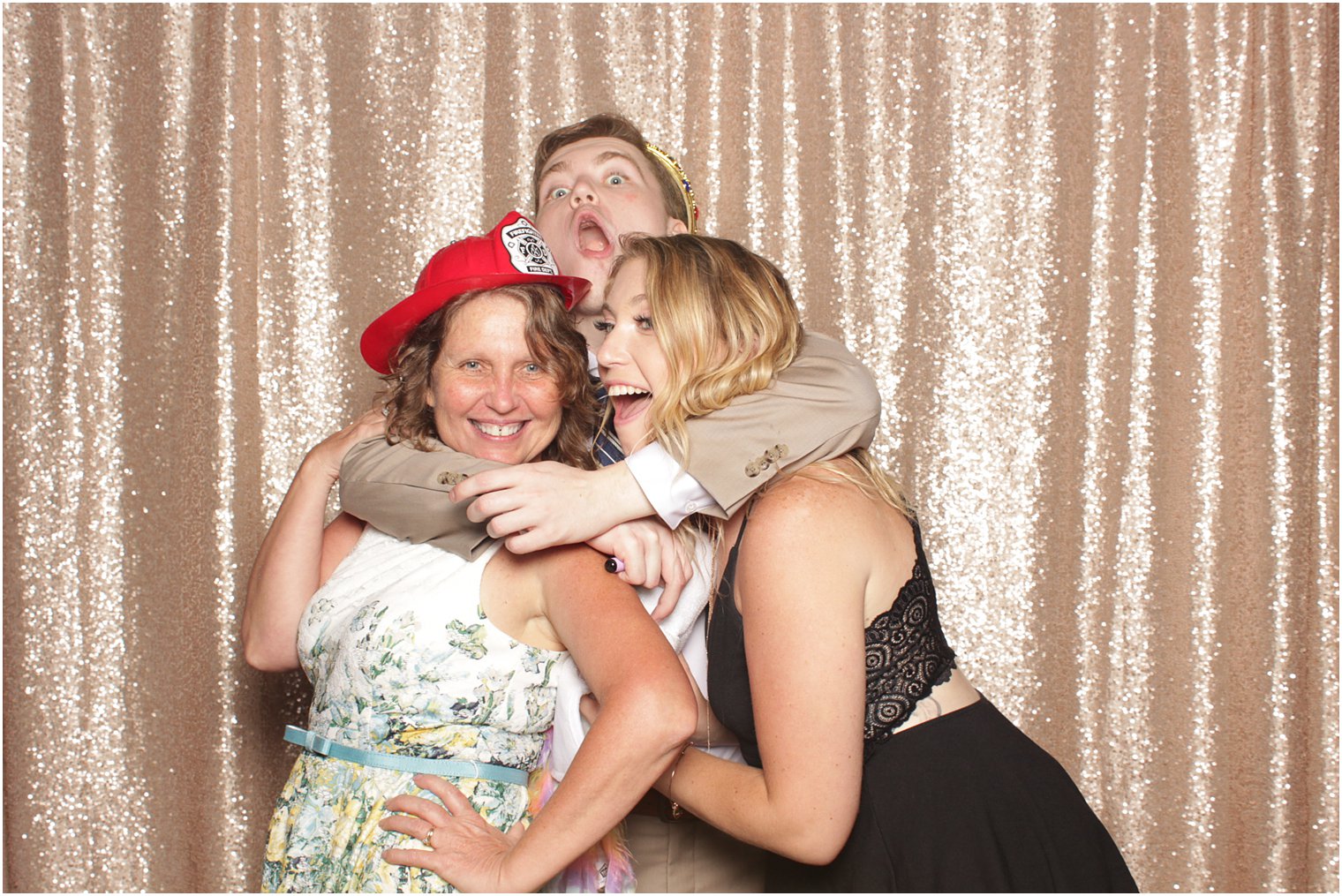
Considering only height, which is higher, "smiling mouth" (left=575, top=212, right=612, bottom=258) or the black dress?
"smiling mouth" (left=575, top=212, right=612, bottom=258)

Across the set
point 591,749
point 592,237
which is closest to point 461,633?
point 591,749

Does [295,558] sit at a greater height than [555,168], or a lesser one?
lesser

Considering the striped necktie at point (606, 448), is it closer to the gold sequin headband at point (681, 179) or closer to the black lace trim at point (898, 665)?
the black lace trim at point (898, 665)

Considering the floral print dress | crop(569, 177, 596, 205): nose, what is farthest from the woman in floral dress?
crop(569, 177, 596, 205): nose

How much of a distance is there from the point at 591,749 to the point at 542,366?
51 cm

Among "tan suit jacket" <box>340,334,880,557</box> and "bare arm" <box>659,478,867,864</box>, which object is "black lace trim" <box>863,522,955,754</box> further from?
"tan suit jacket" <box>340,334,880,557</box>

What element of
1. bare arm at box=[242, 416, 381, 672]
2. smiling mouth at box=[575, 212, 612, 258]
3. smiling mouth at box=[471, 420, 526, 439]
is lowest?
bare arm at box=[242, 416, 381, 672]

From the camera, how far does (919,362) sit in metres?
2.34

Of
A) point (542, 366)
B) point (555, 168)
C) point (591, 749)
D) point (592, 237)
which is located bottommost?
point (591, 749)

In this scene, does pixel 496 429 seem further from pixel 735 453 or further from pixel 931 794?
pixel 931 794

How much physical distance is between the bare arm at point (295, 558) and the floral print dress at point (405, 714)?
0.68 ft

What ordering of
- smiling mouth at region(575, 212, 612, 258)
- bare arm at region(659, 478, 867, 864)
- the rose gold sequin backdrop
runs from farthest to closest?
the rose gold sequin backdrop, smiling mouth at region(575, 212, 612, 258), bare arm at region(659, 478, 867, 864)

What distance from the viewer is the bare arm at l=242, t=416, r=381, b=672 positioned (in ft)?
5.24

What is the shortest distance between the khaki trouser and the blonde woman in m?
0.20
